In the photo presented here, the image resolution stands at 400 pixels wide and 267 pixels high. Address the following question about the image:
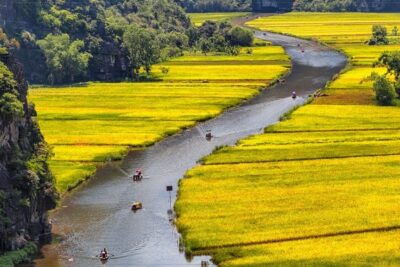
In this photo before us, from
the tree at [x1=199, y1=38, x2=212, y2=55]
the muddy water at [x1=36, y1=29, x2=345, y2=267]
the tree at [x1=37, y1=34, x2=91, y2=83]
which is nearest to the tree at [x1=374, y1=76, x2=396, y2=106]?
the muddy water at [x1=36, y1=29, x2=345, y2=267]

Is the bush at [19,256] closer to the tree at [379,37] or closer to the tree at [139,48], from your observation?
the tree at [139,48]

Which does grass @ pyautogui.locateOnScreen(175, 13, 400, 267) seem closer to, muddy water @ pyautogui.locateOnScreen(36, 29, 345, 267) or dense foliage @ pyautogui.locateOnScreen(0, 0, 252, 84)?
muddy water @ pyautogui.locateOnScreen(36, 29, 345, 267)

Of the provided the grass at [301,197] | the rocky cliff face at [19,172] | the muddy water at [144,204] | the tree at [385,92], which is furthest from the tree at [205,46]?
the rocky cliff face at [19,172]

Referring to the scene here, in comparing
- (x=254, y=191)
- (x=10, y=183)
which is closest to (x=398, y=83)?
(x=254, y=191)

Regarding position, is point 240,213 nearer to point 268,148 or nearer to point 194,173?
point 194,173

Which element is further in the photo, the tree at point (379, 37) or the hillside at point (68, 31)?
the tree at point (379, 37)

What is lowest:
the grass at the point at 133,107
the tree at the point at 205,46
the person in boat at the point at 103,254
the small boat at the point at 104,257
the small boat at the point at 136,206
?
the small boat at the point at 104,257

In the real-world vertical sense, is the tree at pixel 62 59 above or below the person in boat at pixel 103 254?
above
